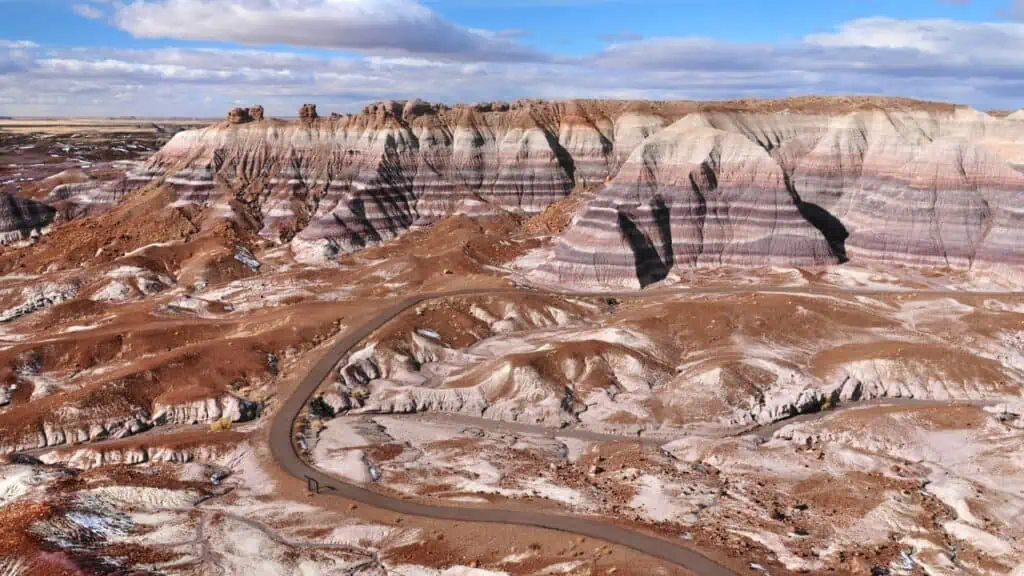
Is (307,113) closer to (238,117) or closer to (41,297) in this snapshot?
(238,117)

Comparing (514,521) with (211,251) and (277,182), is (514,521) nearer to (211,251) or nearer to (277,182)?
(211,251)

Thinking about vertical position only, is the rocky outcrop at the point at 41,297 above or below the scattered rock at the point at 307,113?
below

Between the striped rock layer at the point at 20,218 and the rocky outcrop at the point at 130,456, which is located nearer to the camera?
the rocky outcrop at the point at 130,456

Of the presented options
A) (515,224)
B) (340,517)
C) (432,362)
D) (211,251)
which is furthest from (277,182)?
(340,517)

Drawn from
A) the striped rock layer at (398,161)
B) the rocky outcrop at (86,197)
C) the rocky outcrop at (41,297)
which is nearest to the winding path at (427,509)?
the rocky outcrop at (41,297)

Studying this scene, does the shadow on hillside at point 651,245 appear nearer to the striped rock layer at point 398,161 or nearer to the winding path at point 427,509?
the winding path at point 427,509

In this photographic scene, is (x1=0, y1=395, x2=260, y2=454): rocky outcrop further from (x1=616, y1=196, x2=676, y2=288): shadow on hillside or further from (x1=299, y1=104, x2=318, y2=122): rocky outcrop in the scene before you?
(x1=299, y1=104, x2=318, y2=122): rocky outcrop

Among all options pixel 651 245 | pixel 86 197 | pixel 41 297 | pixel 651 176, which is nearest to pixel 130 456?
pixel 41 297
